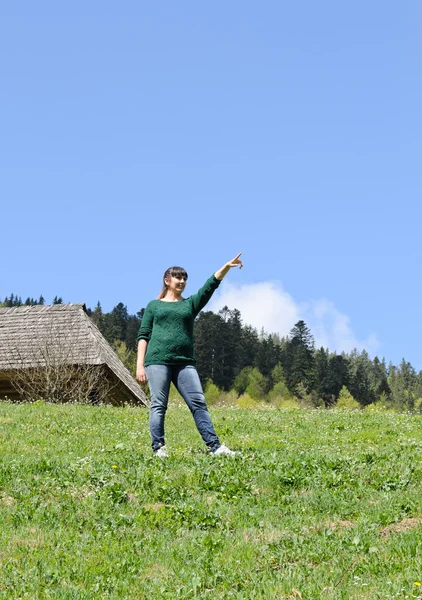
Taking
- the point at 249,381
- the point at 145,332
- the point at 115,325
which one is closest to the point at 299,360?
the point at 249,381

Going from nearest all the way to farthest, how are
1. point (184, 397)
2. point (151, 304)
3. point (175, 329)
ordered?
point (184, 397) → point (175, 329) → point (151, 304)

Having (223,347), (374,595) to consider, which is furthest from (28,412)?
(223,347)

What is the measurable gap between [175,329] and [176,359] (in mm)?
431

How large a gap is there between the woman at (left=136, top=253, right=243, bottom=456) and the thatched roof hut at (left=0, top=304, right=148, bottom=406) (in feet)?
71.6

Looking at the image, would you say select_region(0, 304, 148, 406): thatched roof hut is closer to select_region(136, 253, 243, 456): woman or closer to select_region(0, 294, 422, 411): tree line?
select_region(136, 253, 243, 456): woman

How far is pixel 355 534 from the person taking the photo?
6.77 meters

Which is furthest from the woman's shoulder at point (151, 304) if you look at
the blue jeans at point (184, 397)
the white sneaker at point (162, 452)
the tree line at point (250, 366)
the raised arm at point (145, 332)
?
the tree line at point (250, 366)

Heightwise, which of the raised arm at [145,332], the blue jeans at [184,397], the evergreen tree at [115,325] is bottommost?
the blue jeans at [184,397]

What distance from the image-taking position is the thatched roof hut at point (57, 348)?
106ft

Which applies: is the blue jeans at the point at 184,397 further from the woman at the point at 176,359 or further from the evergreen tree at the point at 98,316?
the evergreen tree at the point at 98,316

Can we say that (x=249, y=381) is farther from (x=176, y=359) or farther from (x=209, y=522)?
(x=209, y=522)

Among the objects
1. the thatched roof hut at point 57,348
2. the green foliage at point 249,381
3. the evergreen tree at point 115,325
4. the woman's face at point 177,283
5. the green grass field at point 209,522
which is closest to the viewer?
the green grass field at point 209,522

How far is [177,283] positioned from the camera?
10523mm

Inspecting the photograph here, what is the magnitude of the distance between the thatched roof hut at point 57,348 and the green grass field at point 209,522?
20.6m
